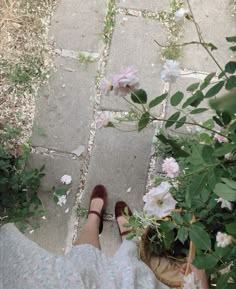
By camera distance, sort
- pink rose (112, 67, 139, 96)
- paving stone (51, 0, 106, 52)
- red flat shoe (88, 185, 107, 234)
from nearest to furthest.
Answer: pink rose (112, 67, 139, 96), red flat shoe (88, 185, 107, 234), paving stone (51, 0, 106, 52)

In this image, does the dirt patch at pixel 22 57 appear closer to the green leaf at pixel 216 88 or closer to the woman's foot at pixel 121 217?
the woman's foot at pixel 121 217

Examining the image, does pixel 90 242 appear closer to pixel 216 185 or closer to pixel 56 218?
pixel 56 218

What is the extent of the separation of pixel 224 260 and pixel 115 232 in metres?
1.06

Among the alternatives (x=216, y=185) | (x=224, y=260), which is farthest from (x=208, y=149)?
(x=224, y=260)

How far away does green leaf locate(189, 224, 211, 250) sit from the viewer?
3.89 feet

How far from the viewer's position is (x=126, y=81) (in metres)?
1.26

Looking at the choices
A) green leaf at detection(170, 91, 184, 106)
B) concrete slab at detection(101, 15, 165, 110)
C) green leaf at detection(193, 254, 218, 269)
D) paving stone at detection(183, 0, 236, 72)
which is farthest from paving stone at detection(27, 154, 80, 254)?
green leaf at detection(193, 254, 218, 269)

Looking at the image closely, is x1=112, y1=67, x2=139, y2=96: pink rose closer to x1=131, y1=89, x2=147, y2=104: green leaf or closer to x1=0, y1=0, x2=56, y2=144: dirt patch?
x1=131, y1=89, x2=147, y2=104: green leaf

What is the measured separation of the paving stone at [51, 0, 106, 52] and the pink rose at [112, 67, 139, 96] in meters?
1.22

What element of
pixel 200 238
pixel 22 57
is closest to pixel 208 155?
pixel 200 238

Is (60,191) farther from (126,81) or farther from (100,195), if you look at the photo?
(126,81)

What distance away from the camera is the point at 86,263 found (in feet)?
5.99

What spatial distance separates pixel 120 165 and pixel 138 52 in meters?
0.55

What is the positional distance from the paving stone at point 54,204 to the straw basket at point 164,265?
47 cm
